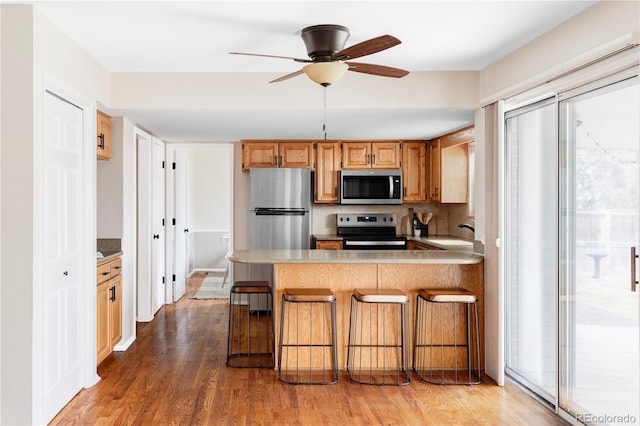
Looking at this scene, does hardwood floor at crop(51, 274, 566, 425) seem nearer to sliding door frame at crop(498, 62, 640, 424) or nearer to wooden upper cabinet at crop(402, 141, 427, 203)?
sliding door frame at crop(498, 62, 640, 424)

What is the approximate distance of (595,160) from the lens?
2684 mm

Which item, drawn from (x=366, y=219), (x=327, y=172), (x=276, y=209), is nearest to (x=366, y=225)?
(x=366, y=219)

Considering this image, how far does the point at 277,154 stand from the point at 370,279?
8.37 ft

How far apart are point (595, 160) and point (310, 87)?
83.3 inches

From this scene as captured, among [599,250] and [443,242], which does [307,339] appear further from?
[599,250]

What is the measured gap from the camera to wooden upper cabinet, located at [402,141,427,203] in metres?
6.00

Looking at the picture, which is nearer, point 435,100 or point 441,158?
point 435,100

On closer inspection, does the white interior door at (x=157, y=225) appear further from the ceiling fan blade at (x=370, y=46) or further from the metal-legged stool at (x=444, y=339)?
the ceiling fan blade at (x=370, y=46)

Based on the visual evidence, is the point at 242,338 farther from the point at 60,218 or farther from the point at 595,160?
the point at 595,160

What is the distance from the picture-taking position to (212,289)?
282 inches

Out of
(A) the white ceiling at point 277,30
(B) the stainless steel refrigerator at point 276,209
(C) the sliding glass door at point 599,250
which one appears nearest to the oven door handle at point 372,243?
(B) the stainless steel refrigerator at point 276,209

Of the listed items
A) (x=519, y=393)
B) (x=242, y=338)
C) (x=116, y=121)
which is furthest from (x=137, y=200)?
(x=519, y=393)

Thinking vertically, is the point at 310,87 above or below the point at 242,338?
above

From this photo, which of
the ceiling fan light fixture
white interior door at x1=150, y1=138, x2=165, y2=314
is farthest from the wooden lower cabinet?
the ceiling fan light fixture
